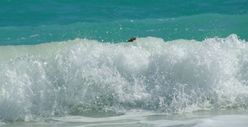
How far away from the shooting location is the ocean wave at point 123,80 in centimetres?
777

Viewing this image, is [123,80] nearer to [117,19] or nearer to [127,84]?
[127,84]

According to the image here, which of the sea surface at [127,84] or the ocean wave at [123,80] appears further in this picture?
the ocean wave at [123,80]

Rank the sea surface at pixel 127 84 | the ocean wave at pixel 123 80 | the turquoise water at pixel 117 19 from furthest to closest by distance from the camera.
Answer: the turquoise water at pixel 117 19 → the ocean wave at pixel 123 80 → the sea surface at pixel 127 84

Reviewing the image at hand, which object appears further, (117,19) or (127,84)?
(117,19)

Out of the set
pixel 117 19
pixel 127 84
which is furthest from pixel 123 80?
pixel 117 19

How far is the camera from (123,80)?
8117mm

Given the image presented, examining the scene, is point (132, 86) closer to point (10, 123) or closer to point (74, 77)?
point (74, 77)

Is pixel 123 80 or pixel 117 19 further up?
pixel 117 19

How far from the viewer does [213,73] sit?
8.13 metres

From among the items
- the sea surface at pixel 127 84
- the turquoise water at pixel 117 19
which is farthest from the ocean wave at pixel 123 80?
the turquoise water at pixel 117 19

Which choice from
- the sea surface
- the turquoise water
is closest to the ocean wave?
the sea surface

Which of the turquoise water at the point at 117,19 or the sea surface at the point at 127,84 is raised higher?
the turquoise water at the point at 117,19

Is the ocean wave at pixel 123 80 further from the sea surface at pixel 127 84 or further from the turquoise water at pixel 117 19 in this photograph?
the turquoise water at pixel 117 19

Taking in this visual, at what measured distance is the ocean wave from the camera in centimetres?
777
